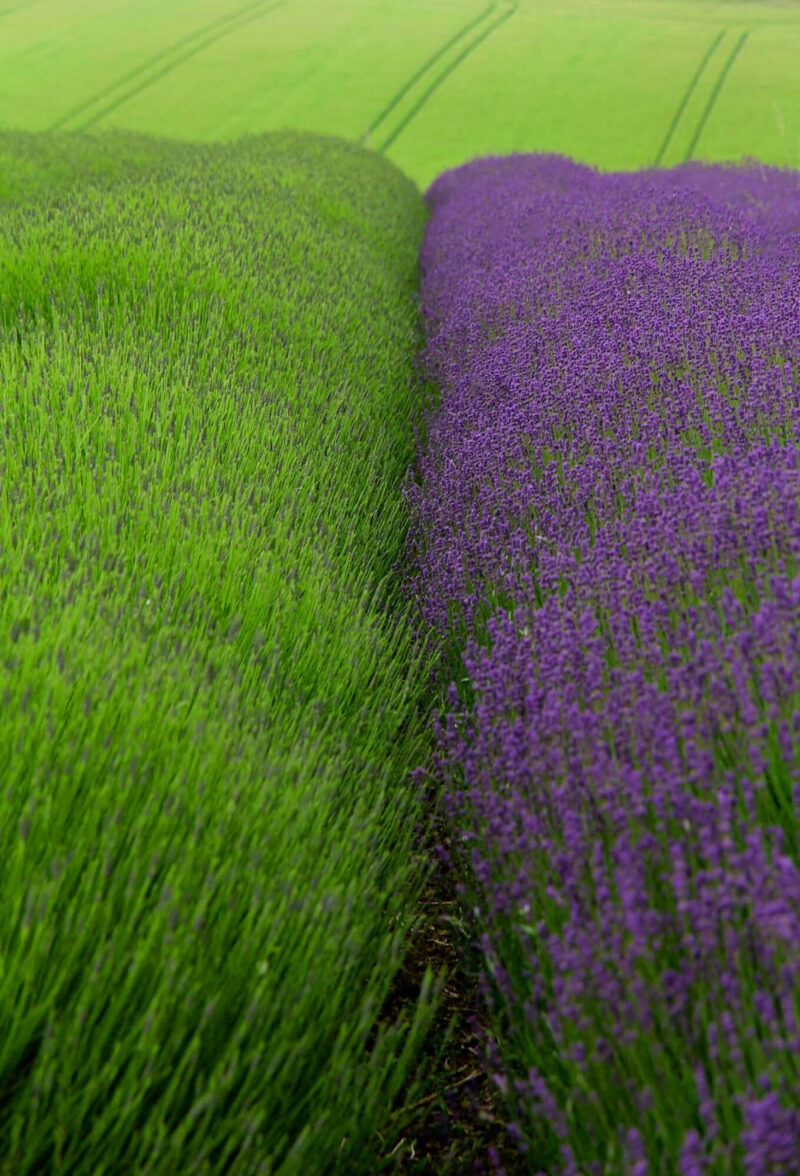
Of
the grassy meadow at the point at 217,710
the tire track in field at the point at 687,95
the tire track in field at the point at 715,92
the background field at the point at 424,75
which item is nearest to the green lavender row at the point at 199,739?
the grassy meadow at the point at 217,710

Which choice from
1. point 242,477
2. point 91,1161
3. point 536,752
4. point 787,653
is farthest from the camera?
point 242,477

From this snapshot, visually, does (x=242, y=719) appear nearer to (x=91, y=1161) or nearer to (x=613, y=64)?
(x=91, y=1161)

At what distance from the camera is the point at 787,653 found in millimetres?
1309

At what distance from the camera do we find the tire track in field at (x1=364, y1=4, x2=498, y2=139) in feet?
67.2

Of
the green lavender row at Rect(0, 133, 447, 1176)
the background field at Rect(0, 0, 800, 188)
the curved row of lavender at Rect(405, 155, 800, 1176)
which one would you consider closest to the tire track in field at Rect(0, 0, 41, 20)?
the background field at Rect(0, 0, 800, 188)

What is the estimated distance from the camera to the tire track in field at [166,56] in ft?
66.9

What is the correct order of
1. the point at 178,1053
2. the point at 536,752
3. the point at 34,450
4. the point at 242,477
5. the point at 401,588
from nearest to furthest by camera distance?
the point at 178,1053 < the point at 536,752 < the point at 34,450 < the point at 242,477 < the point at 401,588

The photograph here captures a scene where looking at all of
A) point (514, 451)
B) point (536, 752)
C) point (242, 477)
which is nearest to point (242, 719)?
point (536, 752)

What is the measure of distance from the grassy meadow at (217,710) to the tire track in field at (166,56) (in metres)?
16.8

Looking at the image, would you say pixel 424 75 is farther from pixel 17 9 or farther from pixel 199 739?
pixel 199 739

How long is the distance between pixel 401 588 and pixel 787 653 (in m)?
1.43

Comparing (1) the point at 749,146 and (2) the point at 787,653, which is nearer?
(2) the point at 787,653

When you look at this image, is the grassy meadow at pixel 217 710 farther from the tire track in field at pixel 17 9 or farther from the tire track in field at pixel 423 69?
the tire track in field at pixel 17 9

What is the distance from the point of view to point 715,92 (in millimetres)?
20828
